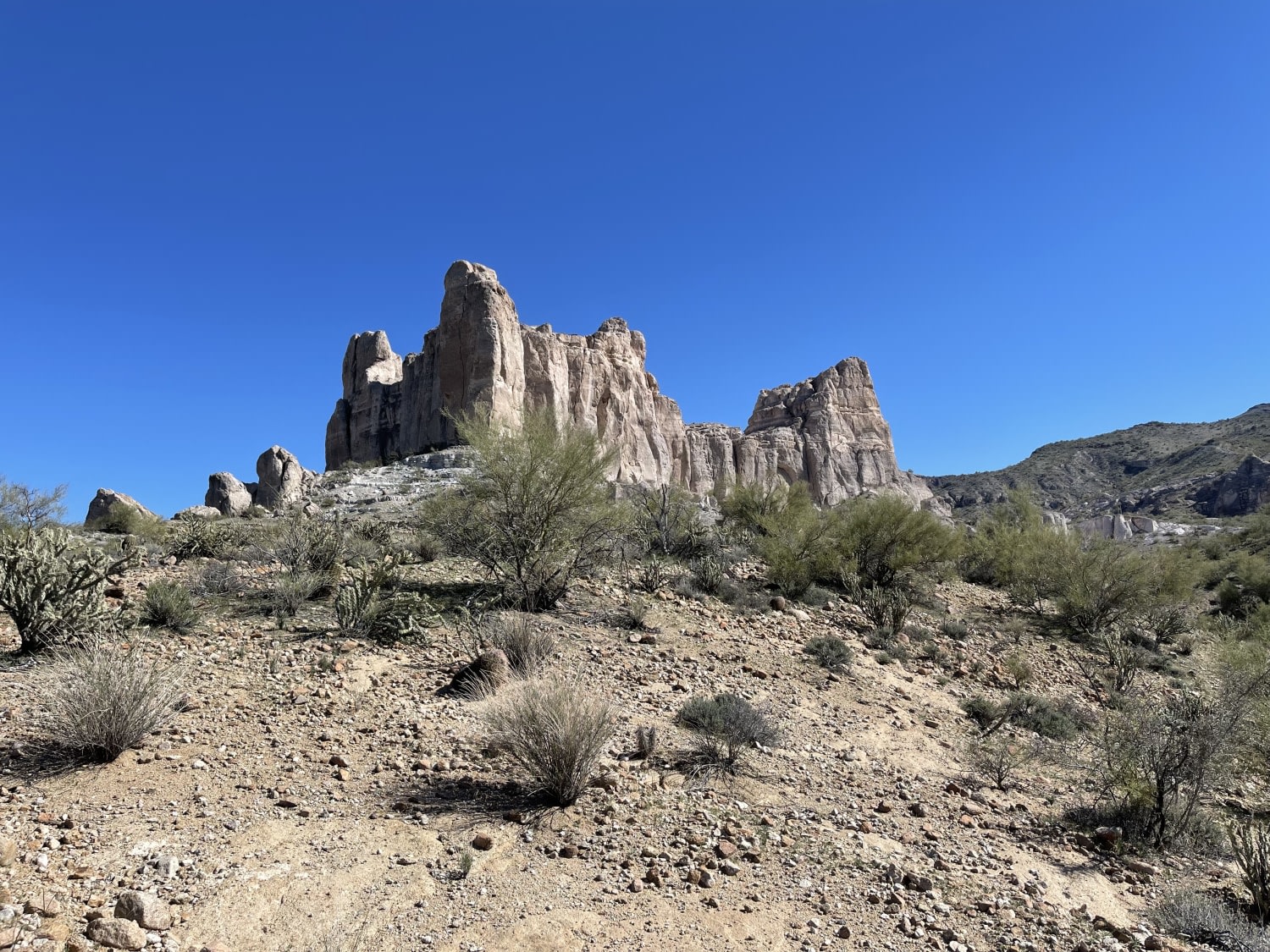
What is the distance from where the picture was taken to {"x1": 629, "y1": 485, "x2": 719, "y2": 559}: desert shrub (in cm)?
1453

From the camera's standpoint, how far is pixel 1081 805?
5.20 m

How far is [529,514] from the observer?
940cm

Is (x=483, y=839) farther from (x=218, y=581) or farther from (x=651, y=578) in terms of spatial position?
(x=651, y=578)

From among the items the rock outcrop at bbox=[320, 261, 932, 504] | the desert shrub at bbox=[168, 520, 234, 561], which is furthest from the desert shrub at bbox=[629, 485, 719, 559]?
the rock outcrop at bbox=[320, 261, 932, 504]

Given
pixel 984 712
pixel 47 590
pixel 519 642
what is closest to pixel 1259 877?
pixel 984 712

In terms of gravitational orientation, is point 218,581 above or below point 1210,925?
above

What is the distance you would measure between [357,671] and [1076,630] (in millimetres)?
13212

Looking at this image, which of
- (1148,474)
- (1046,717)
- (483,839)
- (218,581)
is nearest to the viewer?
(483,839)

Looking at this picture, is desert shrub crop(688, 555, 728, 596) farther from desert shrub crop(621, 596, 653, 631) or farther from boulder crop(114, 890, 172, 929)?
boulder crop(114, 890, 172, 929)

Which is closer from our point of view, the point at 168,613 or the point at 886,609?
the point at 168,613

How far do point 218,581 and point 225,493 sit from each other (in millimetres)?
31545

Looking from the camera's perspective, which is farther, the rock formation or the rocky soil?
the rock formation

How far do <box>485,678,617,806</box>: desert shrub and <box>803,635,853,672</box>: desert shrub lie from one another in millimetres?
4664

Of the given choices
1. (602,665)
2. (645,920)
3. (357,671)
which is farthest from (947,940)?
(357,671)
